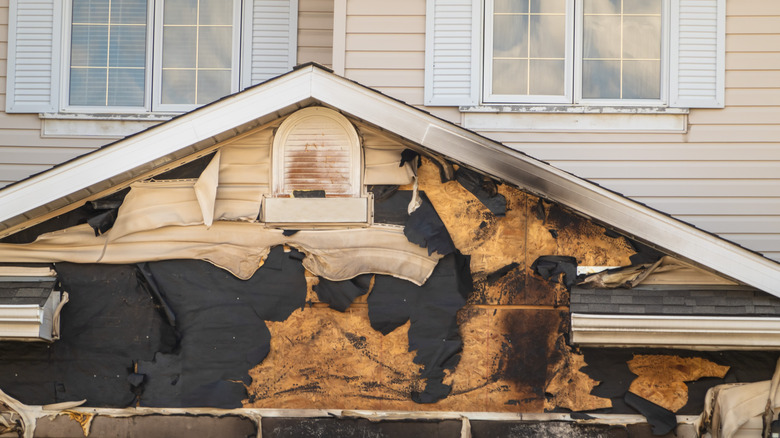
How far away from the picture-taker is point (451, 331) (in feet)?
21.5

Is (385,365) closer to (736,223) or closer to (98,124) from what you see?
(736,223)

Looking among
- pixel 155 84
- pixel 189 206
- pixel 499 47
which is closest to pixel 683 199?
pixel 499 47

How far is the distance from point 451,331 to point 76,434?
3.18 meters

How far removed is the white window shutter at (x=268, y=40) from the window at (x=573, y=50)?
223 cm

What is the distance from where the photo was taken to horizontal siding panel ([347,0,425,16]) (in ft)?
28.7

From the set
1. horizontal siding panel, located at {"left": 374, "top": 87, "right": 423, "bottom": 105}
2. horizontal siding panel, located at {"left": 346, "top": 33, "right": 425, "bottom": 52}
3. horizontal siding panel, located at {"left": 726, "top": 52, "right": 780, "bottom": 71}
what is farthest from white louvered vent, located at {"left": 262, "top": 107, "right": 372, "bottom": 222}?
horizontal siding panel, located at {"left": 726, "top": 52, "right": 780, "bottom": 71}

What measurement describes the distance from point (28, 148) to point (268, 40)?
2.97 meters

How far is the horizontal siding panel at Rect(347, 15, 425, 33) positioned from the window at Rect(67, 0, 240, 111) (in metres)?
1.49

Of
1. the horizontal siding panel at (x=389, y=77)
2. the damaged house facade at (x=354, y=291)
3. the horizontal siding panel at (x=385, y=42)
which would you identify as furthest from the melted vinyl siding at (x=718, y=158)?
the damaged house facade at (x=354, y=291)

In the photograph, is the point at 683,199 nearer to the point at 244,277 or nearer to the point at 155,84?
the point at 244,277

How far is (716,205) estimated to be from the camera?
337 inches

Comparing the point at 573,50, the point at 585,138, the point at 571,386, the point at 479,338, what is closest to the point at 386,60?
the point at 573,50

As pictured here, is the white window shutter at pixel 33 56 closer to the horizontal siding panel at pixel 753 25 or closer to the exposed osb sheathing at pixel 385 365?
the exposed osb sheathing at pixel 385 365

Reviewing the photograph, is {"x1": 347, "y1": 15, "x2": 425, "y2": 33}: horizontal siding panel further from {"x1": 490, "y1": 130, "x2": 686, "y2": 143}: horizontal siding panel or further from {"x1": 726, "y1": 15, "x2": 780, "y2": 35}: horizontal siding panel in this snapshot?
{"x1": 726, "y1": 15, "x2": 780, "y2": 35}: horizontal siding panel
